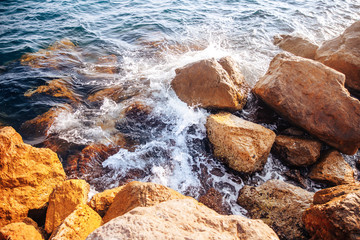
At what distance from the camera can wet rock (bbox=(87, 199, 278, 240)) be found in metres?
1.71

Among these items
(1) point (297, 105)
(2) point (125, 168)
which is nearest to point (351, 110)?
(1) point (297, 105)

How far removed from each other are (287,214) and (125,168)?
130 inches

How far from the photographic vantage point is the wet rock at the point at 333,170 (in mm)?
3945

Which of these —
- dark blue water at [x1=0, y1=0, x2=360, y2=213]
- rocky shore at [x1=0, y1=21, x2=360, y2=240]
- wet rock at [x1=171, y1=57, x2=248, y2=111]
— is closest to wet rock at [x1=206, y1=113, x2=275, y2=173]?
rocky shore at [x1=0, y1=21, x2=360, y2=240]

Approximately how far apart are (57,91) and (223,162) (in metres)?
5.75

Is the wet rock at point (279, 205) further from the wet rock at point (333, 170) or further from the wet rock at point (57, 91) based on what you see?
the wet rock at point (57, 91)

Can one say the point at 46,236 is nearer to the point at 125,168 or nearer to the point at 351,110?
the point at 125,168

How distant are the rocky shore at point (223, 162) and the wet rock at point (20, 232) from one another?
1 centimetres

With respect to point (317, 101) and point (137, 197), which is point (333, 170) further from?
point (137, 197)

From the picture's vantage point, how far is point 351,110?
427 cm

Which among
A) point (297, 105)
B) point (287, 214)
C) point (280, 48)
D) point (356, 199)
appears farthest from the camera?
point (280, 48)

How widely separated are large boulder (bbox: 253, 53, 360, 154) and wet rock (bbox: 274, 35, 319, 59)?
3400 millimetres

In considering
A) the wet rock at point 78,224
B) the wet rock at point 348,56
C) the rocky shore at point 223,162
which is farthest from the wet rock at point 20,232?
the wet rock at point 348,56

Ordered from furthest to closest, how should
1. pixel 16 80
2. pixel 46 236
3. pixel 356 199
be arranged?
pixel 16 80, pixel 46 236, pixel 356 199
